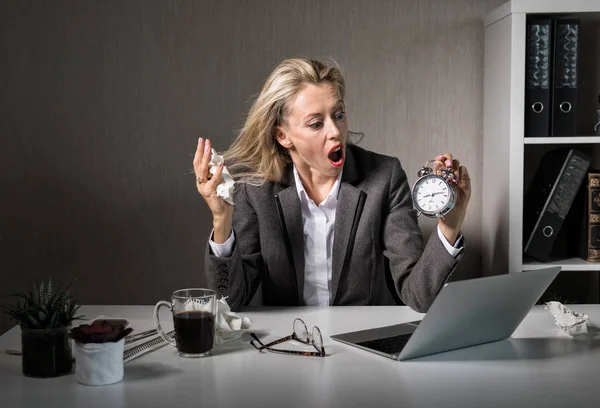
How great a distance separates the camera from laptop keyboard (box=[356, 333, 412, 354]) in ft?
5.09

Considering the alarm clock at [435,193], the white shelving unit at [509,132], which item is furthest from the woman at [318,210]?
the white shelving unit at [509,132]

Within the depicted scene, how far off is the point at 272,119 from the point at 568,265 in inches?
44.9

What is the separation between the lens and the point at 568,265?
2646 millimetres

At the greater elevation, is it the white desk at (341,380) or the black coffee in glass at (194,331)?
the black coffee in glass at (194,331)

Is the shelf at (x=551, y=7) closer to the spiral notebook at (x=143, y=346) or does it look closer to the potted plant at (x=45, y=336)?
the spiral notebook at (x=143, y=346)

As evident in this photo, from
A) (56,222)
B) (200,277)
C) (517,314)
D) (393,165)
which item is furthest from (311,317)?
(56,222)

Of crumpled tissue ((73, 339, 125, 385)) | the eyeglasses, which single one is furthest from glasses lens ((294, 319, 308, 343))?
crumpled tissue ((73, 339, 125, 385))

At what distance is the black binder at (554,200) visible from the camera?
104 inches

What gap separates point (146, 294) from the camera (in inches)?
118

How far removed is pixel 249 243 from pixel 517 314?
0.96 meters

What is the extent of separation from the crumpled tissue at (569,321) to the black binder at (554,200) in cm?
97

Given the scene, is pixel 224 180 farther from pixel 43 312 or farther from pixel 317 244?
pixel 43 312

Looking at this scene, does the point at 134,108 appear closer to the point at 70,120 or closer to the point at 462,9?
Answer: the point at 70,120

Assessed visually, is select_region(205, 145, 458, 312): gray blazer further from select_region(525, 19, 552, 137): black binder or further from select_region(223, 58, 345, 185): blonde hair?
select_region(525, 19, 552, 137): black binder
